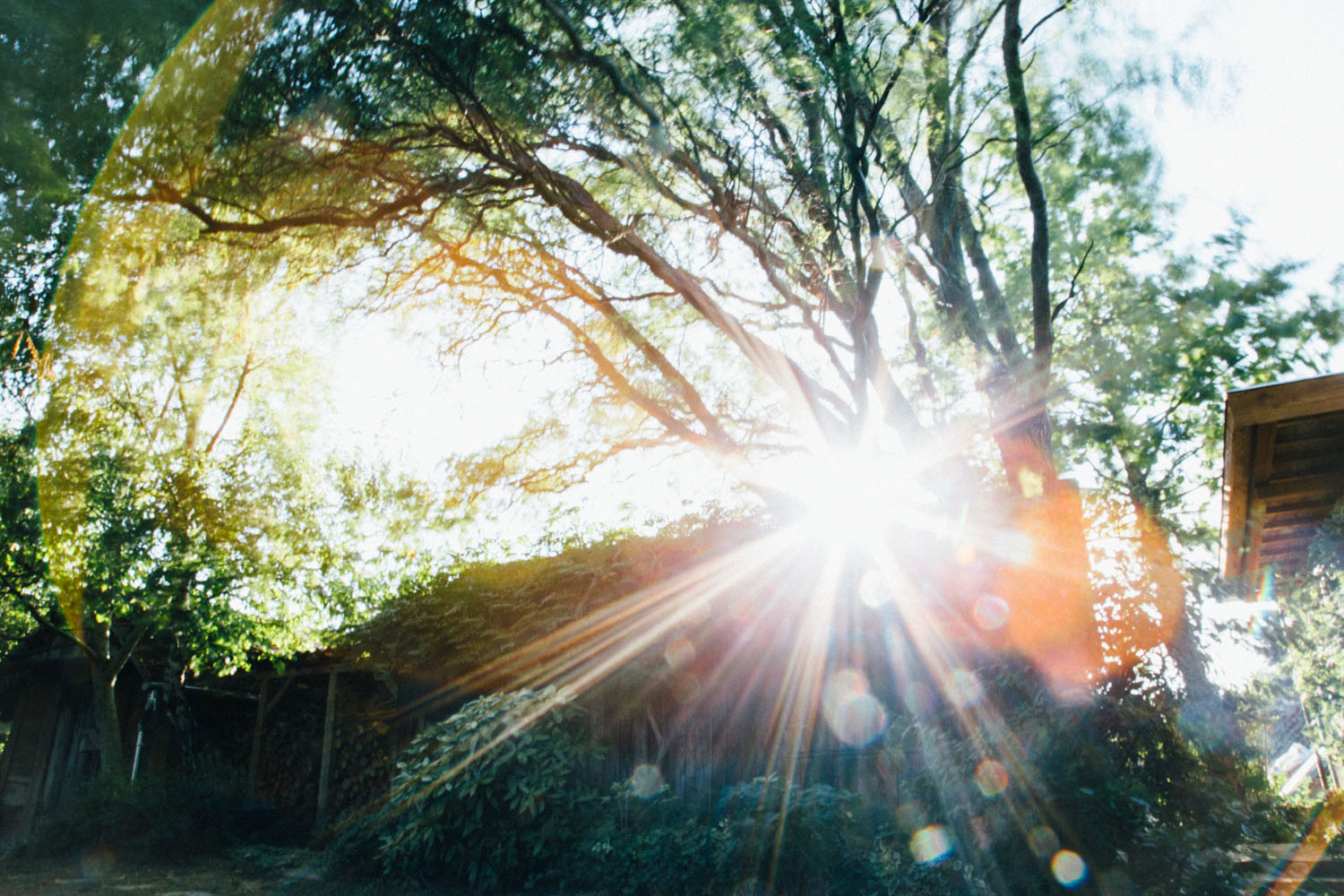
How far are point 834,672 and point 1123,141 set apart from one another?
20.4 feet

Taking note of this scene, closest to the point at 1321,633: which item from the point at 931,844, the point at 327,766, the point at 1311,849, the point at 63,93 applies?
the point at 1311,849

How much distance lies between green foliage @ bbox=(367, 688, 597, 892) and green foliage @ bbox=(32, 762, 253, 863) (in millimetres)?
4241

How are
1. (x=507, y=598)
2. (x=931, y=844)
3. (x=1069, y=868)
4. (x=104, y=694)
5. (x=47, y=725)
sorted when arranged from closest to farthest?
(x=1069, y=868), (x=931, y=844), (x=507, y=598), (x=104, y=694), (x=47, y=725)

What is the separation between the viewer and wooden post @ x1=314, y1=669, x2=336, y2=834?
11.0 meters

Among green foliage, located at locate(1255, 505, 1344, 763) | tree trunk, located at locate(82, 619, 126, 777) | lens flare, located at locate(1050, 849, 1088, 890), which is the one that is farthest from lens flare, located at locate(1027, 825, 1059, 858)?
tree trunk, located at locate(82, 619, 126, 777)

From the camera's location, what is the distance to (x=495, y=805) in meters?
6.93

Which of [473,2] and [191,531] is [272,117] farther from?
[191,531]

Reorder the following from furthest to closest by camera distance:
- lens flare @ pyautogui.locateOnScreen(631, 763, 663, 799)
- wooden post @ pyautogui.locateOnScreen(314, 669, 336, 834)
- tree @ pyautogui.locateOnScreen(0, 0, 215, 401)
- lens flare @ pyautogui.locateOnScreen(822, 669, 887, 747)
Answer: wooden post @ pyautogui.locateOnScreen(314, 669, 336, 834) < lens flare @ pyautogui.locateOnScreen(822, 669, 887, 747) < lens flare @ pyautogui.locateOnScreen(631, 763, 663, 799) < tree @ pyautogui.locateOnScreen(0, 0, 215, 401)

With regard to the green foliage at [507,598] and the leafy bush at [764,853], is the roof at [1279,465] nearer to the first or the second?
the leafy bush at [764,853]

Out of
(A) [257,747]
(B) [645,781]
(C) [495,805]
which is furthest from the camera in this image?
(A) [257,747]

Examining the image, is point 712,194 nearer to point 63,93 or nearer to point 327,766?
point 63,93

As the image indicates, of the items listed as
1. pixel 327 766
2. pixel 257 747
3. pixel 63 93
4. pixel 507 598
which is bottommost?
pixel 257 747

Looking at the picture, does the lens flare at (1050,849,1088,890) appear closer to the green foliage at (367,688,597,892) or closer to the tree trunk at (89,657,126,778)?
the green foliage at (367,688,597,892)

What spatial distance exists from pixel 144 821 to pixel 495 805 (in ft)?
19.8
